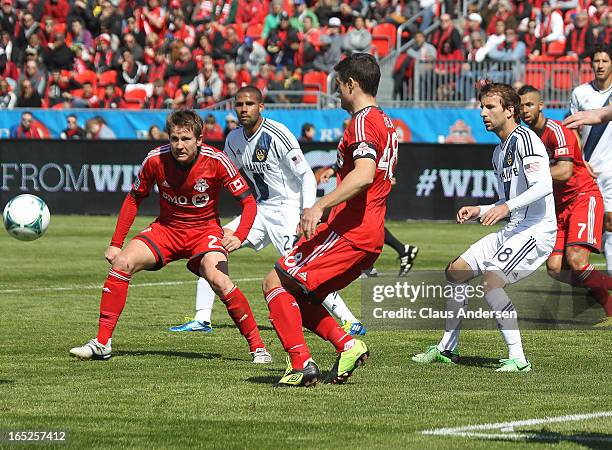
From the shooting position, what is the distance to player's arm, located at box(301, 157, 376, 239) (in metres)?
7.56

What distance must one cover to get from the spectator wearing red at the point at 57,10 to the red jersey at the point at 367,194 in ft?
93.1

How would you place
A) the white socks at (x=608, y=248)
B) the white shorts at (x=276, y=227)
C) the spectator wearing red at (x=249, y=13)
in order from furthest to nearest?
the spectator wearing red at (x=249, y=13) < the white socks at (x=608, y=248) < the white shorts at (x=276, y=227)

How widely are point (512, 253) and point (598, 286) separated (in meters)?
3.00

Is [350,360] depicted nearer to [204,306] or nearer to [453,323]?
[453,323]

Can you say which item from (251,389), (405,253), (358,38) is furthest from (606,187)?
(358,38)

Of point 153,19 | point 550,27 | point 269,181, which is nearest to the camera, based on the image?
point 269,181

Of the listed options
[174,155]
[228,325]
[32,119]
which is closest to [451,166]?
[32,119]

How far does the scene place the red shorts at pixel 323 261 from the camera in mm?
8172

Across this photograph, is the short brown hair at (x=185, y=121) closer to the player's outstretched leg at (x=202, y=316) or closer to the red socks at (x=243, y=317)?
the red socks at (x=243, y=317)

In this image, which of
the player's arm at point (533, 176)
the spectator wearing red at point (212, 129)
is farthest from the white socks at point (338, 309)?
the spectator wearing red at point (212, 129)

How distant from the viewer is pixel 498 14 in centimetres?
2825

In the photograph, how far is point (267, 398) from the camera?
793 centimetres

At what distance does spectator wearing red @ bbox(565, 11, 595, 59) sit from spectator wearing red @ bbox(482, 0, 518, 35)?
128 centimetres

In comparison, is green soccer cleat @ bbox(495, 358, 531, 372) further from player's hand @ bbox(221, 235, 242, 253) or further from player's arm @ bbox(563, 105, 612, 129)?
player's hand @ bbox(221, 235, 242, 253)
